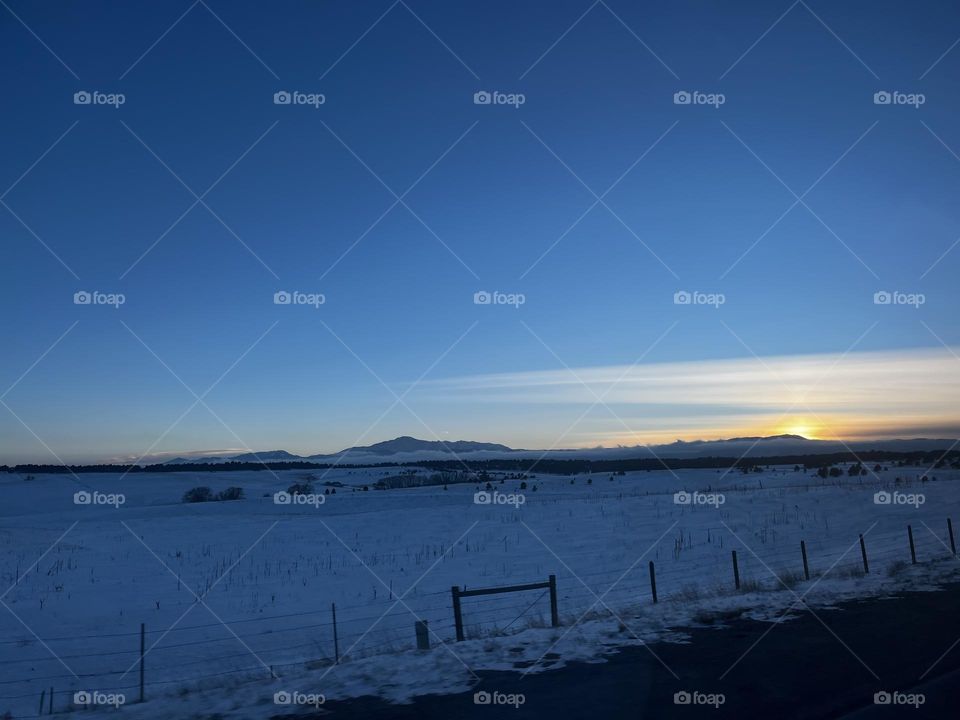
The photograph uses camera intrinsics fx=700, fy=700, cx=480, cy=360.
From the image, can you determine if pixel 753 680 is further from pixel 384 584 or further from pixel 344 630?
pixel 384 584

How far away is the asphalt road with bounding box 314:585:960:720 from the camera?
869 centimetres

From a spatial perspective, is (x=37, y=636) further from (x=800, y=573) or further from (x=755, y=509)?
(x=755, y=509)

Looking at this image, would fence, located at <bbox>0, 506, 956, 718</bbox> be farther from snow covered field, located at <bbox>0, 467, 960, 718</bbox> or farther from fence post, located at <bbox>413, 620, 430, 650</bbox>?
fence post, located at <bbox>413, 620, 430, 650</bbox>

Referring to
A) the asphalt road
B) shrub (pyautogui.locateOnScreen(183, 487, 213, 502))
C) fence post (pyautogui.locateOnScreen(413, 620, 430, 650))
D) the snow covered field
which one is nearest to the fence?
the snow covered field

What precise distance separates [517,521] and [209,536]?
17138 millimetres

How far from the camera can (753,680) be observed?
985 cm

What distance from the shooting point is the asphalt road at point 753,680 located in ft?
28.5

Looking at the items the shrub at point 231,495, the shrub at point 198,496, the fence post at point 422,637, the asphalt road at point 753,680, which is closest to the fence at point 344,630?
the fence post at point 422,637

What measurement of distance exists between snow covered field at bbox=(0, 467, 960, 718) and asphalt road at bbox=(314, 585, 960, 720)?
105 cm

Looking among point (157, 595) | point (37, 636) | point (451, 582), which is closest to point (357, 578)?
point (451, 582)

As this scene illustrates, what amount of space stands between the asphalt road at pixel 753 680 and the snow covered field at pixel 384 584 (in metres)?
1.05

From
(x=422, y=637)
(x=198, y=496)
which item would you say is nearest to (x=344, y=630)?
(x=422, y=637)

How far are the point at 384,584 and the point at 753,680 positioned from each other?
625 inches

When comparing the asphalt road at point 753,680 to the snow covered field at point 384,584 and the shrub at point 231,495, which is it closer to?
the snow covered field at point 384,584
